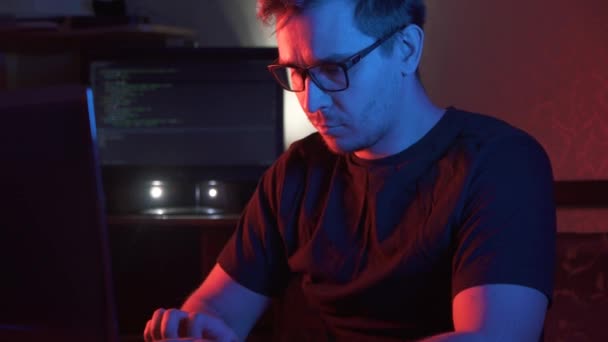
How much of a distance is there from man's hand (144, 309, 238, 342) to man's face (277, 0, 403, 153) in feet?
1.16

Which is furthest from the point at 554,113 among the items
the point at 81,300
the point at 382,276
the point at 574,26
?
the point at 81,300

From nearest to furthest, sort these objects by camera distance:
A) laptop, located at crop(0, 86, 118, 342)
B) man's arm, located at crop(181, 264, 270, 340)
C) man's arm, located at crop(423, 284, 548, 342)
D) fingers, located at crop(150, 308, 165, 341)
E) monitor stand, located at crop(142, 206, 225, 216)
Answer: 1. laptop, located at crop(0, 86, 118, 342)
2. man's arm, located at crop(423, 284, 548, 342)
3. fingers, located at crop(150, 308, 165, 341)
4. man's arm, located at crop(181, 264, 270, 340)
5. monitor stand, located at crop(142, 206, 225, 216)

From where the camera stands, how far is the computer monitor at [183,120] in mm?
2322

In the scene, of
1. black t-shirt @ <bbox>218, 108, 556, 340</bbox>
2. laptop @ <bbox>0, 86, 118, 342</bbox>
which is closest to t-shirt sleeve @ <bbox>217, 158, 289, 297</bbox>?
black t-shirt @ <bbox>218, 108, 556, 340</bbox>

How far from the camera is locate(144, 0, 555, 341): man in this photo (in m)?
1.12

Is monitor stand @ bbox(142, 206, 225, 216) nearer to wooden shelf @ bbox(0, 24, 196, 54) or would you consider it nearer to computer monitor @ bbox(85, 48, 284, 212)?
computer monitor @ bbox(85, 48, 284, 212)

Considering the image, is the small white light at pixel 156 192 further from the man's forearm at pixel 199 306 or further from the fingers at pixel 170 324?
the fingers at pixel 170 324

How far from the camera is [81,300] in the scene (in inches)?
29.2

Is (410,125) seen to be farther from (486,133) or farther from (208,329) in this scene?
(208,329)

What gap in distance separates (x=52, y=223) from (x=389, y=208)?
2.25ft

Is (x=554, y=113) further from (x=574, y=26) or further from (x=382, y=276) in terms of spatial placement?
(x=382, y=276)

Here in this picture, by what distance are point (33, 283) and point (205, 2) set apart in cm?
198

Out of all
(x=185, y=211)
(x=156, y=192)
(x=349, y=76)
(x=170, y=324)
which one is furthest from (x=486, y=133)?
(x=156, y=192)

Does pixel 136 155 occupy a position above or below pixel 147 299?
above
